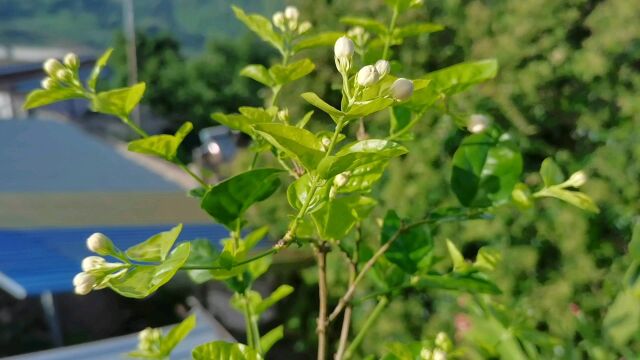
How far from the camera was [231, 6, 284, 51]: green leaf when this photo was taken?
0.47 m

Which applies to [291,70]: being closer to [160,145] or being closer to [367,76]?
[160,145]

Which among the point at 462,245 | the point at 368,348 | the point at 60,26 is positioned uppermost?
the point at 60,26

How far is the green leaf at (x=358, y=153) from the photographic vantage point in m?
0.27

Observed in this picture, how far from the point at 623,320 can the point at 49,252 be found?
2446mm

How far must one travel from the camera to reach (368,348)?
214 centimetres

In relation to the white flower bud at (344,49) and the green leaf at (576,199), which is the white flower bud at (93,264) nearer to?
the white flower bud at (344,49)

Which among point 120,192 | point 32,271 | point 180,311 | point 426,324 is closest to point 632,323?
point 426,324

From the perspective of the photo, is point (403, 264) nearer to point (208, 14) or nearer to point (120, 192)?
point (120, 192)

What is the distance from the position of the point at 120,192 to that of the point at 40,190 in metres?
0.42

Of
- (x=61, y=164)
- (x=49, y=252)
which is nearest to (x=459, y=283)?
(x=49, y=252)

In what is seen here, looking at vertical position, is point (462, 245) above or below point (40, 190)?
below

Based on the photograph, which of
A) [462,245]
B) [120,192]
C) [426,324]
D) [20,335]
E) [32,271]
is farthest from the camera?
[120,192]

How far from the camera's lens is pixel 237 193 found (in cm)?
36

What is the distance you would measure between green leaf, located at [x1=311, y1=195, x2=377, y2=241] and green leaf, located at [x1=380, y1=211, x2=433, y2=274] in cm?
10
